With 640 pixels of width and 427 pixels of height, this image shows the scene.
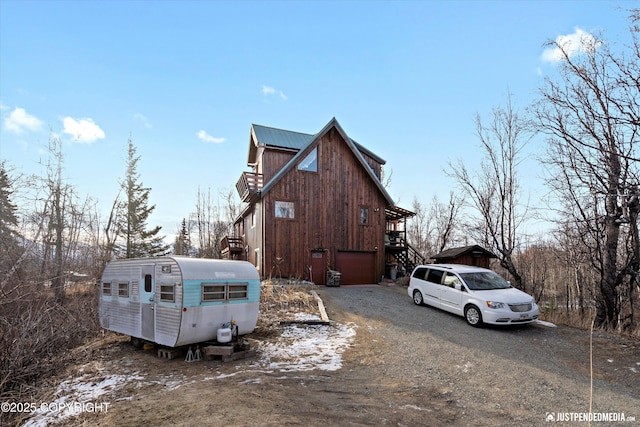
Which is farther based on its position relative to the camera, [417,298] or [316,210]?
[316,210]

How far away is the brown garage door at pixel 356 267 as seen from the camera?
20.0 metres

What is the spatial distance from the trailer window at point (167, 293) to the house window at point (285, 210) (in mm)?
10804

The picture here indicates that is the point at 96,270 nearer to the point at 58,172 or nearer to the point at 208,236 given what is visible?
the point at 58,172

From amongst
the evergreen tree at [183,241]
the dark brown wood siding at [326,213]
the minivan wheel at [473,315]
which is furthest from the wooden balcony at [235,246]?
the evergreen tree at [183,241]

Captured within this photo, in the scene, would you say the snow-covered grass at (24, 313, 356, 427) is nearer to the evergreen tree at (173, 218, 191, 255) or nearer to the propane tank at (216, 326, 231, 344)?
the propane tank at (216, 326, 231, 344)

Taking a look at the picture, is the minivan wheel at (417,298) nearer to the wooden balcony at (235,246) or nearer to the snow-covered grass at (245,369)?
the snow-covered grass at (245,369)

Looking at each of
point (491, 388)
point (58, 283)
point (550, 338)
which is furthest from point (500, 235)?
point (58, 283)

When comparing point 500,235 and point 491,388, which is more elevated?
point 500,235

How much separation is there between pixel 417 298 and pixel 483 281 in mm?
2851

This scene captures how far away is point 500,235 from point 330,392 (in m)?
15.2

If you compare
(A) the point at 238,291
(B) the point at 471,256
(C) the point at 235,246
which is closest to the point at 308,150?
(C) the point at 235,246

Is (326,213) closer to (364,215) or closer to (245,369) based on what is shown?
(364,215)

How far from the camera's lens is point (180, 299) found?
24.3ft

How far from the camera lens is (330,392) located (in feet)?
19.2
